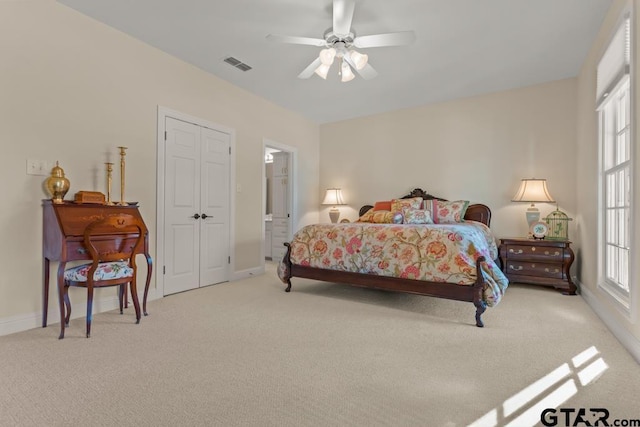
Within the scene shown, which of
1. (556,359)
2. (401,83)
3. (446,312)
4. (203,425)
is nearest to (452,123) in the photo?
(401,83)

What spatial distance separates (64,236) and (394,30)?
3334 mm

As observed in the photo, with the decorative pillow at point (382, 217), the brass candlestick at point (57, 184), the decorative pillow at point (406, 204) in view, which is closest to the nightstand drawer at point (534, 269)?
the decorative pillow at point (406, 204)

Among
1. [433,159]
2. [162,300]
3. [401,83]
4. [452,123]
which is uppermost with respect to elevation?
[401,83]

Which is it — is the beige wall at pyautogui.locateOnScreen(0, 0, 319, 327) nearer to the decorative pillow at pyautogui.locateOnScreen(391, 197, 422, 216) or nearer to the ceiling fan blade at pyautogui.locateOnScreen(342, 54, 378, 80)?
the ceiling fan blade at pyautogui.locateOnScreen(342, 54, 378, 80)

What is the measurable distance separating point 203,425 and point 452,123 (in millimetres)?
4961

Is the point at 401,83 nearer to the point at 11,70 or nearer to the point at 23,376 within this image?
the point at 11,70

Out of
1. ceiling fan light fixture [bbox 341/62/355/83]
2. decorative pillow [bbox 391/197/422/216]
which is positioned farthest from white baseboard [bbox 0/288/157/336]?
decorative pillow [bbox 391/197/422/216]

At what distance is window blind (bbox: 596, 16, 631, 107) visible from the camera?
223 cm

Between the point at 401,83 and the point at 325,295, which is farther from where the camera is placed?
the point at 401,83

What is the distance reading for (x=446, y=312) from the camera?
9.61 ft

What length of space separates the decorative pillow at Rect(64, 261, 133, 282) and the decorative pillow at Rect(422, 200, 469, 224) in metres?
3.76

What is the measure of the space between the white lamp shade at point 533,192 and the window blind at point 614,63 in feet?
4.37

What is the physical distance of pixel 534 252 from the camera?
3855 mm

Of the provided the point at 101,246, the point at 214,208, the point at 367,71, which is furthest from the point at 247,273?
the point at 367,71
